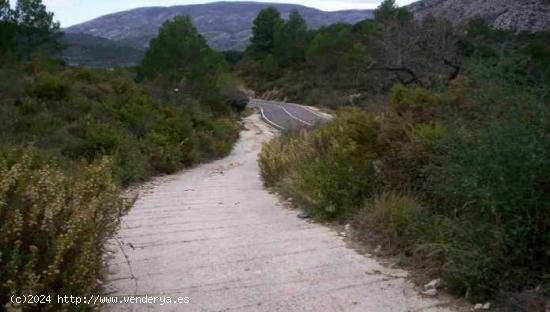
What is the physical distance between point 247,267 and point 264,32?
86616 millimetres

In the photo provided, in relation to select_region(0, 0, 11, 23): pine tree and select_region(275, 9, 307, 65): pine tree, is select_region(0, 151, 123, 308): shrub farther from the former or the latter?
select_region(275, 9, 307, 65): pine tree

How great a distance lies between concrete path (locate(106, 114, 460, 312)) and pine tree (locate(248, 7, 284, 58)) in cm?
7940

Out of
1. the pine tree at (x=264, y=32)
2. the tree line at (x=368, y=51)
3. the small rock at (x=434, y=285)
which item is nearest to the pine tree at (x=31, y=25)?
the tree line at (x=368, y=51)

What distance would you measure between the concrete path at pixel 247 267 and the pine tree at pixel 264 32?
79.4 meters

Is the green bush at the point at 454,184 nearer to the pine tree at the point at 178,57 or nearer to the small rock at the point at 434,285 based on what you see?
the small rock at the point at 434,285

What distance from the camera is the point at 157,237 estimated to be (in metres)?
7.35

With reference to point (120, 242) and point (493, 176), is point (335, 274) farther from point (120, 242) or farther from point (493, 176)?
point (120, 242)

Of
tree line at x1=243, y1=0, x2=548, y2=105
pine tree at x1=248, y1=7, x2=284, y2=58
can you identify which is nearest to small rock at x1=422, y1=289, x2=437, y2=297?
tree line at x1=243, y1=0, x2=548, y2=105

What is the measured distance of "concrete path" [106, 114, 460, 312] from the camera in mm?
4918

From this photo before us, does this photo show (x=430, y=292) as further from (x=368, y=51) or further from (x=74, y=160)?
(x=368, y=51)

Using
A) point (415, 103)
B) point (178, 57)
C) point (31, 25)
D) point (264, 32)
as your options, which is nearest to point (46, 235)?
point (415, 103)

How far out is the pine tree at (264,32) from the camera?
88.4 meters

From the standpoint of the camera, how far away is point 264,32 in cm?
9050

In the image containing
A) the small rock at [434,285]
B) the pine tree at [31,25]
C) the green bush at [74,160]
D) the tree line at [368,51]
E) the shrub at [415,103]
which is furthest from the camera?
the pine tree at [31,25]
